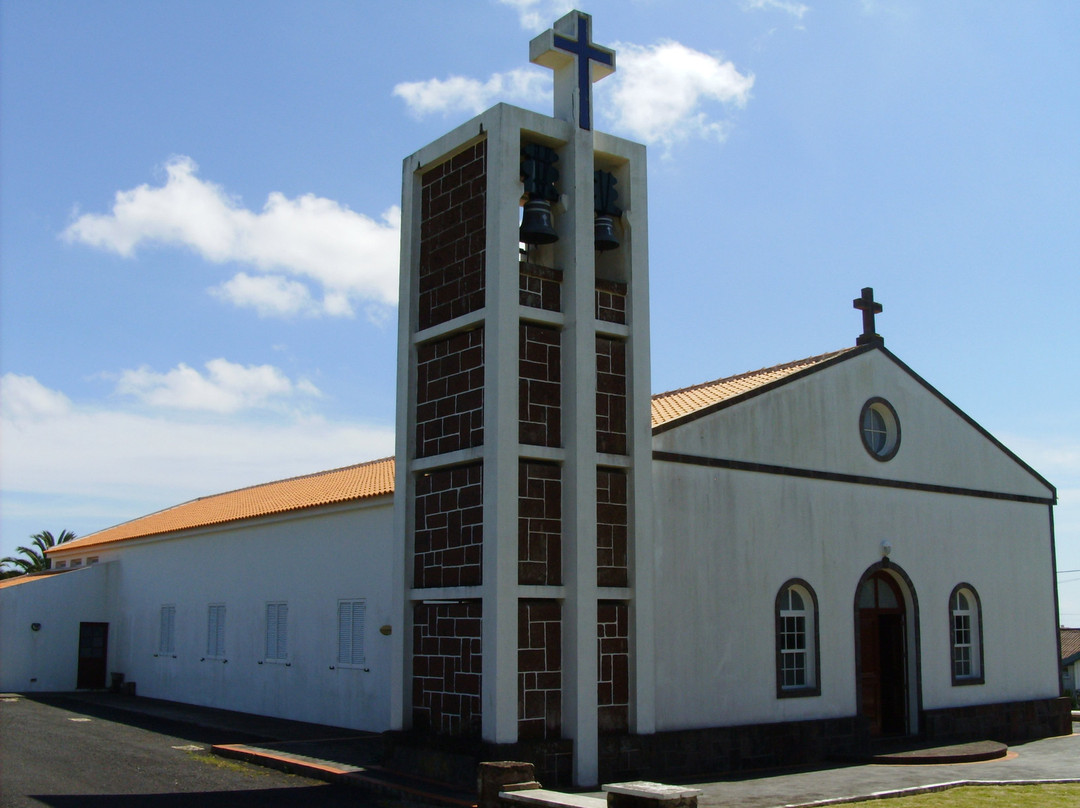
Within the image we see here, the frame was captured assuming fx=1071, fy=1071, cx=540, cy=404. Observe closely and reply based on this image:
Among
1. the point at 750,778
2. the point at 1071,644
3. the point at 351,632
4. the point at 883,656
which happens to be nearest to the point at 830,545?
the point at 883,656

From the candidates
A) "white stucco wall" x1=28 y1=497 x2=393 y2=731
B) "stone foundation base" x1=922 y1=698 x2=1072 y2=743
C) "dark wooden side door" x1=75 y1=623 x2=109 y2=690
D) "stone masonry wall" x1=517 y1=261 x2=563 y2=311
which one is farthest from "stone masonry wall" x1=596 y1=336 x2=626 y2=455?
"dark wooden side door" x1=75 y1=623 x2=109 y2=690

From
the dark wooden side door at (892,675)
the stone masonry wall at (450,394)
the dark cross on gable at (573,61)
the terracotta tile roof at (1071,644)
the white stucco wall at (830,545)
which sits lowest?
the terracotta tile roof at (1071,644)

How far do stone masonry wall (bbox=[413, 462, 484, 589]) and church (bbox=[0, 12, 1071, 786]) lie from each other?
1.6 inches

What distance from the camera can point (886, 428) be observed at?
59.5ft

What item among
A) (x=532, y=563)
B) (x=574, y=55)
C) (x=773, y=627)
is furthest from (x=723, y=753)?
(x=574, y=55)

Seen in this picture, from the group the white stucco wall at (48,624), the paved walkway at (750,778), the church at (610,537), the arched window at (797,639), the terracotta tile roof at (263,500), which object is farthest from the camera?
the white stucco wall at (48,624)

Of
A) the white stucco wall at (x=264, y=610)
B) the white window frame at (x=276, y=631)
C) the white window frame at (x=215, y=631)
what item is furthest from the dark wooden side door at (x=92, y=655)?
→ the white window frame at (x=276, y=631)

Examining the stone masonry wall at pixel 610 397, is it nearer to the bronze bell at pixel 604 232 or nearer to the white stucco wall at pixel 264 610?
the bronze bell at pixel 604 232

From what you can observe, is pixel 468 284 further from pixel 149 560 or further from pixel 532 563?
pixel 149 560

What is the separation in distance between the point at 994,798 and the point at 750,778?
2.93 m

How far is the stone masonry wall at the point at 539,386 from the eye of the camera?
12695 mm

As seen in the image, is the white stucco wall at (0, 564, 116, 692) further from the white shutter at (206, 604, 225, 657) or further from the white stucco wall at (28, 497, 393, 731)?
the white shutter at (206, 604, 225, 657)

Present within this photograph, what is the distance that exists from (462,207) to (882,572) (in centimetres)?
921

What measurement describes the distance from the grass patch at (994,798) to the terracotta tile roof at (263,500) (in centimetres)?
907
